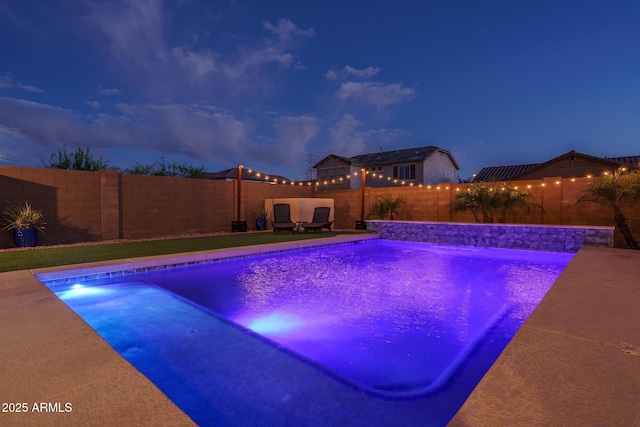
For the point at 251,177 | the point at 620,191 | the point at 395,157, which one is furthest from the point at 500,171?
the point at 251,177

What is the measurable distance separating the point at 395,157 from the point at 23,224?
2220 centimetres

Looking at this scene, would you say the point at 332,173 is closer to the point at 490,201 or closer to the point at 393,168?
the point at 393,168

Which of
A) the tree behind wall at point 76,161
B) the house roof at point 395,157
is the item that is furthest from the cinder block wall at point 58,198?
the house roof at point 395,157

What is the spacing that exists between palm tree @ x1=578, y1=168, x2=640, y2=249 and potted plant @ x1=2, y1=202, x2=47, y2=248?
12.2 meters

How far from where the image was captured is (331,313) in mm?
3607

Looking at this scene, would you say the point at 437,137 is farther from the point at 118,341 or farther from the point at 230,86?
the point at 118,341

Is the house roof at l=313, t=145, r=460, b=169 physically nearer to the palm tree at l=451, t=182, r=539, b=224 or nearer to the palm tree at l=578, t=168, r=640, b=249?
the palm tree at l=451, t=182, r=539, b=224

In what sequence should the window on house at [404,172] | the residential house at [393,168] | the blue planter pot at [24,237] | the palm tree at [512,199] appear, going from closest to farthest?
the blue planter pot at [24,237] < the palm tree at [512,199] < the residential house at [393,168] < the window on house at [404,172]

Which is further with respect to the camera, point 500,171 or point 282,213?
point 500,171

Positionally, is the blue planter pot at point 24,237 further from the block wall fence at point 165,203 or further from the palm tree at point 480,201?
the palm tree at point 480,201

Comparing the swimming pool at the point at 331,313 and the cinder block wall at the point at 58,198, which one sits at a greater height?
the cinder block wall at the point at 58,198

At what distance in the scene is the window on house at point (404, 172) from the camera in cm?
2359

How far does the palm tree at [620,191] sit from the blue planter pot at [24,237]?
12.2 meters

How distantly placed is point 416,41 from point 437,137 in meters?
19.9
